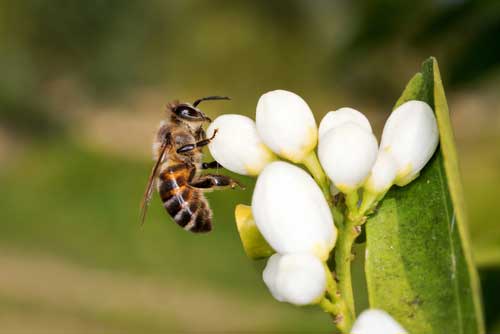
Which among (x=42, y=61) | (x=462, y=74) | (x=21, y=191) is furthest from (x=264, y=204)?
(x=42, y=61)

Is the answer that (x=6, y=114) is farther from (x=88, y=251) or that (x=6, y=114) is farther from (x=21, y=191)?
(x=88, y=251)

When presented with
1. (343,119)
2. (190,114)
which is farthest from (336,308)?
(190,114)

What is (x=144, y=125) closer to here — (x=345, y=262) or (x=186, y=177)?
(x=186, y=177)

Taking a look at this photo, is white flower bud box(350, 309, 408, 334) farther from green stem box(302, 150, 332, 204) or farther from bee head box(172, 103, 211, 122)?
bee head box(172, 103, 211, 122)

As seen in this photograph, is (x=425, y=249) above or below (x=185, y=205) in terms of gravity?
below

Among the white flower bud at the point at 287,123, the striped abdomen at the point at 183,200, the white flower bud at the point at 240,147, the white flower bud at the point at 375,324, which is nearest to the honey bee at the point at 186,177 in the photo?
the striped abdomen at the point at 183,200
